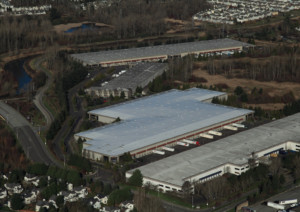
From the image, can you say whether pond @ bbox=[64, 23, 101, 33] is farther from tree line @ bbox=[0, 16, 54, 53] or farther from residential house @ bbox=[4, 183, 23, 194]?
residential house @ bbox=[4, 183, 23, 194]

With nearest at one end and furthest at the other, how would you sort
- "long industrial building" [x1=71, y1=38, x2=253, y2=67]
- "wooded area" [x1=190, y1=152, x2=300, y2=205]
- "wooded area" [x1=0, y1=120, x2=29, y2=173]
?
"wooded area" [x1=190, y1=152, x2=300, y2=205]
"wooded area" [x1=0, y1=120, x2=29, y2=173]
"long industrial building" [x1=71, y1=38, x2=253, y2=67]

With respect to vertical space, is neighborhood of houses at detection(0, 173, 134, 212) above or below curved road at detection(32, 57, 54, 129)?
below

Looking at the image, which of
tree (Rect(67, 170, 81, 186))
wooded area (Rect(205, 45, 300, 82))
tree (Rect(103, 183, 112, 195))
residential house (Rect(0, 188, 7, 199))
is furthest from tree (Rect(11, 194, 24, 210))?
wooded area (Rect(205, 45, 300, 82))

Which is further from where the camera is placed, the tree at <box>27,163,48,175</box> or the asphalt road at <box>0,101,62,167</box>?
the asphalt road at <box>0,101,62,167</box>

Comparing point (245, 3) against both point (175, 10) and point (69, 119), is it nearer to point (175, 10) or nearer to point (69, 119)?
point (175, 10)

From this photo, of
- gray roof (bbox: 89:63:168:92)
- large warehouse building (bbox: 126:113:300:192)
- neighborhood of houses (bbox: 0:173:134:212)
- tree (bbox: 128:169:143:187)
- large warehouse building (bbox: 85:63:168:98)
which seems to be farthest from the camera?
gray roof (bbox: 89:63:168:92)

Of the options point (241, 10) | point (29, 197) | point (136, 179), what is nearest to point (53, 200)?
point (29, 197)

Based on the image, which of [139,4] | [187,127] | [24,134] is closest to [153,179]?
[187,127]
